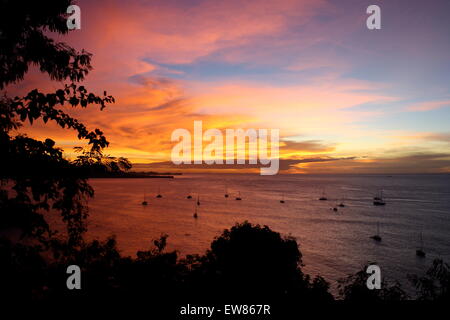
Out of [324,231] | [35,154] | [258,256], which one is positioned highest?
[35,154]

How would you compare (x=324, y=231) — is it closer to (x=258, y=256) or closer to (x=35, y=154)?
(x=258, y=256)

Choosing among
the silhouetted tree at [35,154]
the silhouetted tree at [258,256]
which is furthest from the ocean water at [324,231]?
the silhouetted tree at [35,154]

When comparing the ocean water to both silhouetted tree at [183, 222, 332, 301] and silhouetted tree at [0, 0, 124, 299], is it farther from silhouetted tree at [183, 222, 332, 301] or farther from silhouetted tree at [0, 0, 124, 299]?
silhouetted tree at [0, 0, 124, 299]

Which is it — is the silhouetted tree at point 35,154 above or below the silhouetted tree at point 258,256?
above

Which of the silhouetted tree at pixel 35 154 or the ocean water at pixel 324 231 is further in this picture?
the ocean water at pixel 324 231

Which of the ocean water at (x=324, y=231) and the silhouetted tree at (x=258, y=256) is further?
the ocean water at (x=324, y=231)

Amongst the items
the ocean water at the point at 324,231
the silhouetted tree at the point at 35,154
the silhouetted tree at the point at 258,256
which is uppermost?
the silhouetted tree at the point at 35,154

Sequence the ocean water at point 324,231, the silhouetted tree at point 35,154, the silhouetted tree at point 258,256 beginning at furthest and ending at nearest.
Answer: the ocean water at point 324,231, the silhouetted tree at point 258,256, the silhouetted tree at point 35,154

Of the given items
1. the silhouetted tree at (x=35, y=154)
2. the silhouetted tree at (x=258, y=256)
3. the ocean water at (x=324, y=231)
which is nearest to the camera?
the silhouetted tree at (x=35, y=154)

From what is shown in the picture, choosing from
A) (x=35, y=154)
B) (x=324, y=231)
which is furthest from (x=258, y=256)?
(x=324, y=231)

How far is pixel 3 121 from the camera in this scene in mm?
5273

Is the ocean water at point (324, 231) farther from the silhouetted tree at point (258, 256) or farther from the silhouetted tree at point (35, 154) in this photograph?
the silhouetted tree at point (35, 154)
